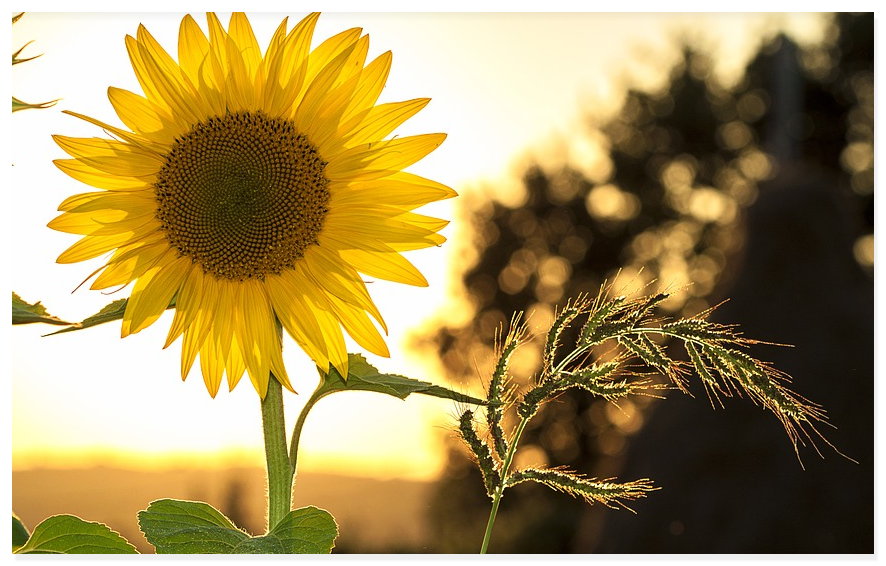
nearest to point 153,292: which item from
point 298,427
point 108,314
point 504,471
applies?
point 108,314

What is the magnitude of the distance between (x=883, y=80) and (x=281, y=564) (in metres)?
1.56

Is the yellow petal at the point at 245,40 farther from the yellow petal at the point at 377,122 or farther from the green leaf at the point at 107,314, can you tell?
the green leaf at the point at 107,314

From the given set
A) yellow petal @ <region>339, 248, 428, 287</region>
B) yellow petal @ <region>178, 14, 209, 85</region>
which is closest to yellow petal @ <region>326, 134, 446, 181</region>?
yellow petal @ <region>339, 248, 428, 287</region>

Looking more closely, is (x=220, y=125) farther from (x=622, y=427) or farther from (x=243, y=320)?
(x=622, y=427)

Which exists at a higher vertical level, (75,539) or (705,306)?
(705,306)

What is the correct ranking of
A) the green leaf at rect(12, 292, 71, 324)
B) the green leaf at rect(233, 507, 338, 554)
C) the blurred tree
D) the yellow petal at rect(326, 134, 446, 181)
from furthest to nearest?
1. the blurred tree
2. the yellow petal at rect(326, 134, 446, 181)
3. the green leaf at rect(233, 507, 338, 554)
4. the green leaf at rect(12, 292, 71, 324)

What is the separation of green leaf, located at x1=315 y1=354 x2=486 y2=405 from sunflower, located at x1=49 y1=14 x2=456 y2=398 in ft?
0.06

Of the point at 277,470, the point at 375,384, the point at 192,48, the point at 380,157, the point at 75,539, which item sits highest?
the point at 192,48

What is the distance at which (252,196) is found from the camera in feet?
4.42

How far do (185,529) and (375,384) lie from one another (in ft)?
0.98

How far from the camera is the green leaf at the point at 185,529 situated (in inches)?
46.1

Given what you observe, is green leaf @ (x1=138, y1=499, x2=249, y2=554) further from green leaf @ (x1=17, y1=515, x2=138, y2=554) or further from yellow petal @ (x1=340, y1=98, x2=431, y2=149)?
yellow petal @ (x1=340, y1=98, x2=431, y2=149)

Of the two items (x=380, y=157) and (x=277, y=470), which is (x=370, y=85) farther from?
(x=277, y=470)

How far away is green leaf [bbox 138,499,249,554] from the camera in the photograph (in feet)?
3.84
